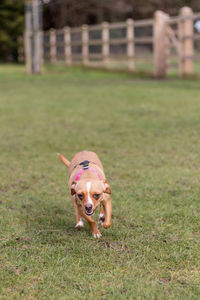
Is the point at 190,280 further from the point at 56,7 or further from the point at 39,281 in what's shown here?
the point at 56,7

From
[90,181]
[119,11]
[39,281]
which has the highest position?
[119,11]

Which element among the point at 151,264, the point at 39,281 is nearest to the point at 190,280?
the point at 151,264

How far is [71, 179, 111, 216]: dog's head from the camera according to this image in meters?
3.04

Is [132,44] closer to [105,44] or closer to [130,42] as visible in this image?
[130,42]

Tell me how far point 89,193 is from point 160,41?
41.7 ft

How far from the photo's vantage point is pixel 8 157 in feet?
18.7

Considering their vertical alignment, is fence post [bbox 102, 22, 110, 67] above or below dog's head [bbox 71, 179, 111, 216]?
above

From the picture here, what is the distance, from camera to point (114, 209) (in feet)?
12.8

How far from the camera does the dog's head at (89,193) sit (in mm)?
3037

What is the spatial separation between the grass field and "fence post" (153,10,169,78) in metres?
6.68

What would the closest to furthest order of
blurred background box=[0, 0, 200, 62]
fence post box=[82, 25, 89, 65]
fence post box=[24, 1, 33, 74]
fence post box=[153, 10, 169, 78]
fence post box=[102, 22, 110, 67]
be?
fence post box=[153, 10, 169, 78] → fence post box=[102, 22, 110, 67] → fence post box=[24, 1, 33, 74] → fence post box=[82, 25, 89, 65] → blurred background box=[0, 0, 200, 62]

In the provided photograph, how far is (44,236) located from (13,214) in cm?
55

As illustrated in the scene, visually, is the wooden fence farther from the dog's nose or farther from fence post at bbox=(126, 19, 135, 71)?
the dog's nose

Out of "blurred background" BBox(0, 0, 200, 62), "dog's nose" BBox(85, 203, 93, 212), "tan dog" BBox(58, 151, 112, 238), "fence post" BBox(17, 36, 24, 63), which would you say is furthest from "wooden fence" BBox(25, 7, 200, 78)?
"dog's nose" BBox(85, 203, 93, 212)
